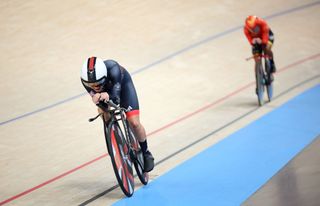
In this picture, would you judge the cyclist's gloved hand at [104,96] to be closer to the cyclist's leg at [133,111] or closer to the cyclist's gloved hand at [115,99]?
the cyclist's gloved hand at [115,99]

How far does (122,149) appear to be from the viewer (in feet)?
15.0

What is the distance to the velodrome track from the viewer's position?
17.8 feet

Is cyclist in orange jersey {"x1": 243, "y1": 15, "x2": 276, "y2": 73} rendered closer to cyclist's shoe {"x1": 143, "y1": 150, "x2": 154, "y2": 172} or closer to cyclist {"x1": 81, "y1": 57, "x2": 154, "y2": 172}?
cyclist {"x1": 81, "y1": 57, "x2": 154, "y2": 172}

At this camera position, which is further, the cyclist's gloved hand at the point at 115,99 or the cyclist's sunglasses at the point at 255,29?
the cyclist's sunglasses at the point at 255,29

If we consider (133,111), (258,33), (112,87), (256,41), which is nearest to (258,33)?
(258,33)

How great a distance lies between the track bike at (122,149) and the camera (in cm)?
435

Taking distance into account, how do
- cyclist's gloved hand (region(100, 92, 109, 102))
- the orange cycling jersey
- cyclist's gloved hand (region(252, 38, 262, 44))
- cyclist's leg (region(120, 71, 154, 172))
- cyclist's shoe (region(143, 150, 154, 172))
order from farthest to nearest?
cyclist's gloved hand (region(252, 38, 262, 44)) → the orange cycling jersey → cyclist's shoe (region(143, 150, 154, 172)) → cyclist's leg (region(120, 71, 154, 172)) → cyclist's gloved hand (region(100, 92, 109, 102))

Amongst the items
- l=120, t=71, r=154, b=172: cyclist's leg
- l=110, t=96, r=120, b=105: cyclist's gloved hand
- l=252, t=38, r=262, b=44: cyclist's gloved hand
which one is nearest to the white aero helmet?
l=110, t=96, r=120, b=105: cyclist's gloved hand

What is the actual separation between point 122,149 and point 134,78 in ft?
12.4

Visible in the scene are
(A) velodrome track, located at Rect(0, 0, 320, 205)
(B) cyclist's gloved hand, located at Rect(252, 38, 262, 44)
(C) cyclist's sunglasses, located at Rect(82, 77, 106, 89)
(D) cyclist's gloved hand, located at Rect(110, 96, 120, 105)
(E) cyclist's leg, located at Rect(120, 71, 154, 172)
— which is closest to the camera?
(C) cyclist's sunglasses, located at Rect(82, 77, 106, 89)

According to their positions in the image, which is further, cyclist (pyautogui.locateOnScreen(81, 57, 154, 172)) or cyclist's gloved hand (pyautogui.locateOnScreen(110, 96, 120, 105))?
cyclist's gloved hand (pyautogui.locateOnScreen(110, 96, 120, 105))

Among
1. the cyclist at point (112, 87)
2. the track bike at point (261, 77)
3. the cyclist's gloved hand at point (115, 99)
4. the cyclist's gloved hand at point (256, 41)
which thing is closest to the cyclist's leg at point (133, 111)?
the cyclist at point (112, 87)

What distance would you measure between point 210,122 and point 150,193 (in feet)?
7.12

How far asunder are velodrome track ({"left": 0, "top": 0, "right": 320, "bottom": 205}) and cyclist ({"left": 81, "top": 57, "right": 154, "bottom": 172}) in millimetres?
529
